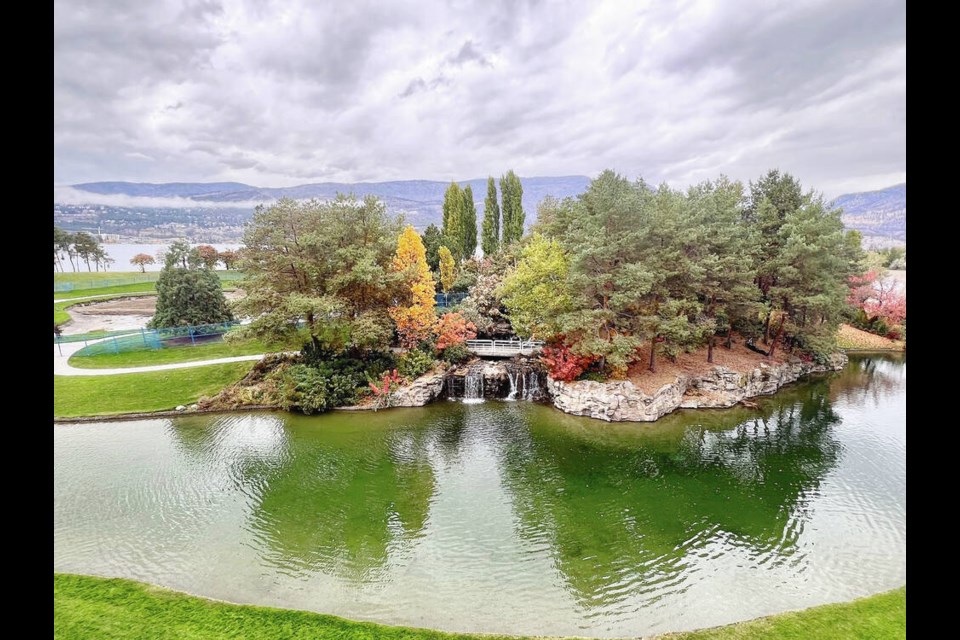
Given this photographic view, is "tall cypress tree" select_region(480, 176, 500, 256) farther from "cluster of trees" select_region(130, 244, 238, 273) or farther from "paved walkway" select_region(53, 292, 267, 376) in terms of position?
"cluster of trees" select_region(130, 244, 238, 273)

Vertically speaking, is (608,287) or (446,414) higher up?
(608,287)

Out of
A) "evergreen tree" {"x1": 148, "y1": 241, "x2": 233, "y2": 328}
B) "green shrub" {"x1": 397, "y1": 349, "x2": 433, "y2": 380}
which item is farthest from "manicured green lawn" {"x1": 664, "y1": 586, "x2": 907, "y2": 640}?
"evergreen tree" {"x1": 148, "y1": 241, "x2": 233, "y2": 328}

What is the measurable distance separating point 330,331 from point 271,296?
316 cm

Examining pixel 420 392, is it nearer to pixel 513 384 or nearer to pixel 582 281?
pixel 513 384

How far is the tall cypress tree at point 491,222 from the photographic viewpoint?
1873 inches

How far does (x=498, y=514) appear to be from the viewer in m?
12.6

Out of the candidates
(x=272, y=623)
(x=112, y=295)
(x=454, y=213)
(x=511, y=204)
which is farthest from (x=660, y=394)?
(x=112, y=295)

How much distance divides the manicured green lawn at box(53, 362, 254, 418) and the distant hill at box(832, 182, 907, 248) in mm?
24533

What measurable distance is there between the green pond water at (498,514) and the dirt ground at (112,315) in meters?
18.2

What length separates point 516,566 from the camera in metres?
10.5

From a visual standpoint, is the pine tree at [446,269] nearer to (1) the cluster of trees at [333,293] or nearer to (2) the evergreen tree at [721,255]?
(1) the cluster of trees at [333,293]

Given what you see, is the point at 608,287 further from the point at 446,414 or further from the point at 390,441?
the point at 390,441

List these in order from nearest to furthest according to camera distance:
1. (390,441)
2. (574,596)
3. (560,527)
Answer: (574,596), (560,527), (390,441)

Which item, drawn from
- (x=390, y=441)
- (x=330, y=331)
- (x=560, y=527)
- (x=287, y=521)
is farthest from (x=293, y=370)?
(x=560, y=527)
